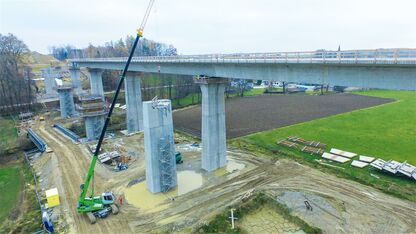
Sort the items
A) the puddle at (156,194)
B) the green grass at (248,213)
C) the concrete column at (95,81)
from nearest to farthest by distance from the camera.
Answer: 1. the green grass at (248,213)
2. the puddle at (156,194)
3. the concrete column at (95,81)

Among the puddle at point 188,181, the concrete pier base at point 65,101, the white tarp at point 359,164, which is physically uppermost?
the concrete pier base at point 65,101

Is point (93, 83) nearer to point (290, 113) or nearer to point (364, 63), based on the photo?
point (290, 113)

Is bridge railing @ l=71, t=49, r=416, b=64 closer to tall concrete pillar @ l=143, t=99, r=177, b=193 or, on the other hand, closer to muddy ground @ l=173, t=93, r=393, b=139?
tall concrete pillar @ l=143, t=99, r=177, b=193

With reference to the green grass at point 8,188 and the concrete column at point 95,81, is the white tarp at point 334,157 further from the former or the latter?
the concrete column at point 95,81

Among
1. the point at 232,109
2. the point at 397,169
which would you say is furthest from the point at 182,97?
the point at 397,169

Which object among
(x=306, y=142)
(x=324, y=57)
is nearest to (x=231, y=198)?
(x=324, y=57)

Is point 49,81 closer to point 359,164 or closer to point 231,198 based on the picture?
point 231,198

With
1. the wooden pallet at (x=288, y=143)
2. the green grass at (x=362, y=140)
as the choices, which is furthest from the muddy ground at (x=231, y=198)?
the wooden pallet at (x=288, y=143)
